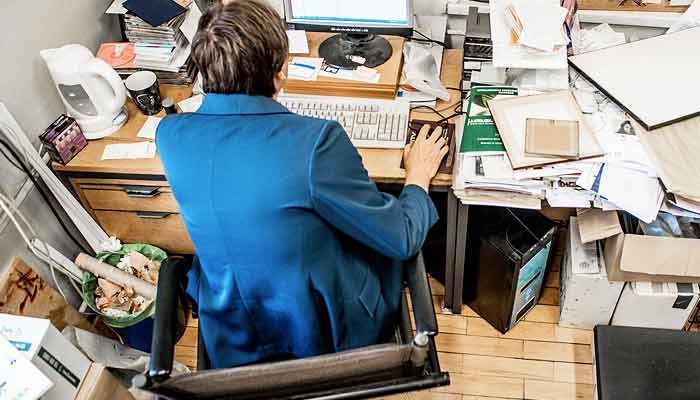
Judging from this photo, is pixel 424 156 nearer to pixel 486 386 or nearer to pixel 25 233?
pixel 486 386

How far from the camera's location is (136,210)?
77.7 inches

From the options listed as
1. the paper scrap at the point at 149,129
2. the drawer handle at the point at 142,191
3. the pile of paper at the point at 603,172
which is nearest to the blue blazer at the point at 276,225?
the pile of paper at the point at 603,172

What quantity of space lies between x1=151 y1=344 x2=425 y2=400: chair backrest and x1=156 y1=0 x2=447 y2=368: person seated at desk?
180mm

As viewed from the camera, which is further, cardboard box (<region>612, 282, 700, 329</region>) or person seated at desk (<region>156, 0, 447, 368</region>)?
cardboard box (<region>612, 282, 700, 329</region>)

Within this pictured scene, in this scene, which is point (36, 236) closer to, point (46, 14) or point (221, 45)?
point (46, 14)

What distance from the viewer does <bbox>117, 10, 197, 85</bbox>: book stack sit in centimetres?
198

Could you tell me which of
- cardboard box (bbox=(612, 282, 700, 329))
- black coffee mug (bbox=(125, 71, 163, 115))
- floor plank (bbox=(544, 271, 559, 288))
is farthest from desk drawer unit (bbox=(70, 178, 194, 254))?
cardboard box (bbox=(612, 282, 700, 329))

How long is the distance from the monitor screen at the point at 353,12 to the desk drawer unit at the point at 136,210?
65 cm

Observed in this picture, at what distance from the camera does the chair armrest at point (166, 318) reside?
4.09 ft

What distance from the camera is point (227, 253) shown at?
1.23 metres

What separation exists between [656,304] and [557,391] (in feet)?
1.36

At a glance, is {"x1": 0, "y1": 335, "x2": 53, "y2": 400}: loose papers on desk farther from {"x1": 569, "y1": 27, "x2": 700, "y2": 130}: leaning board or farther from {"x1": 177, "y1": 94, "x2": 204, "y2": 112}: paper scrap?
{"x1": 569, "y1": 27, "x2": 700, "y2": 130}: leaning board

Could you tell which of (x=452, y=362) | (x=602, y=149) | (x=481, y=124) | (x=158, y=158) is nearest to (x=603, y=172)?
(x=602, y=149)

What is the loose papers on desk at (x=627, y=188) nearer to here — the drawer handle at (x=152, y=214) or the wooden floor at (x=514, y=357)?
the wooden floor at (x=514, y=357)
